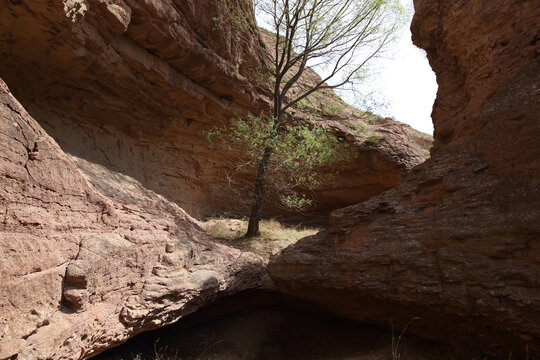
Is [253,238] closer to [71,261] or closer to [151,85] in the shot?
[151,85]

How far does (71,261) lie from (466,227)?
4.31m

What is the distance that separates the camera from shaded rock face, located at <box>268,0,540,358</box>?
3279 millimetres

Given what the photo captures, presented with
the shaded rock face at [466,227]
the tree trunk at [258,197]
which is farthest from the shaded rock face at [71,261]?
the tree trunk at [258,197]

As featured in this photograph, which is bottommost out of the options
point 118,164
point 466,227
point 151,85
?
point 466,227

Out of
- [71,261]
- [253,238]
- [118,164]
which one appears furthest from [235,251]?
[118,164]

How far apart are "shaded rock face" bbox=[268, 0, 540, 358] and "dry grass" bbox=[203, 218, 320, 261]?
96.7 inches

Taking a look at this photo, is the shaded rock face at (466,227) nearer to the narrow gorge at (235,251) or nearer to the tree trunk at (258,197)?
the narrow gorge at (235,251)

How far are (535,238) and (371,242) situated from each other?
5.66ft

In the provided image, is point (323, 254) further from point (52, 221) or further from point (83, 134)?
point (83, 134)

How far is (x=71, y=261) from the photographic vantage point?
10.4 feet

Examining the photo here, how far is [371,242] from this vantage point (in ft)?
14.0

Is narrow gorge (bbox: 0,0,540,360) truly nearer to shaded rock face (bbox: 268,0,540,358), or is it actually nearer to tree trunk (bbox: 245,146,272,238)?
shaded rock face (bbox: 268,0,540,358)

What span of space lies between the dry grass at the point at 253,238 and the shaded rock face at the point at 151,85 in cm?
143

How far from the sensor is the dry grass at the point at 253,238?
24.5 feet
